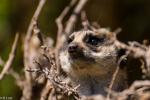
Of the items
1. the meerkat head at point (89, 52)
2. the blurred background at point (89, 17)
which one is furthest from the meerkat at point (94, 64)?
the blurred background at point (89, 17)

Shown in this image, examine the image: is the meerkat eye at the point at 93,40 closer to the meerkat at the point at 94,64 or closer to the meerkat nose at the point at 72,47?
the meerkat at the point at 94,64

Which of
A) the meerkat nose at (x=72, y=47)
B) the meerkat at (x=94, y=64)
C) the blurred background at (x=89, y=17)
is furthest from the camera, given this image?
the blurred background at (x=89, y=17)

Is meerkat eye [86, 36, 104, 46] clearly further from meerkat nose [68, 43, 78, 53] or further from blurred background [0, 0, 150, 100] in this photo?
blurred background [0, 0, 150, 100]

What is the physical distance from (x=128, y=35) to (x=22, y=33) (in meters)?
0.93

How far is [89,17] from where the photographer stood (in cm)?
458

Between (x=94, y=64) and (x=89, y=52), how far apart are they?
7cm

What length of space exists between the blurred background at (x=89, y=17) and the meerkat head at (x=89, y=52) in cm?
148

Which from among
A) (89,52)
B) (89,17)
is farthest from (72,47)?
(89,17)

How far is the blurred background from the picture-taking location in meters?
4.58

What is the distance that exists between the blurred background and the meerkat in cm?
148

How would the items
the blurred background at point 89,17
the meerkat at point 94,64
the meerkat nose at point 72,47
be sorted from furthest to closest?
the blurred background at point 89,17
the meerkat at point 94,64
the meerkat nose at point 72,47

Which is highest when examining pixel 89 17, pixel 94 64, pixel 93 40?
pixel 89 17

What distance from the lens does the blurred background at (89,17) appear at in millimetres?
4582

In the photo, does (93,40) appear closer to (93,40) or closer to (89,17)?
(93,40)
